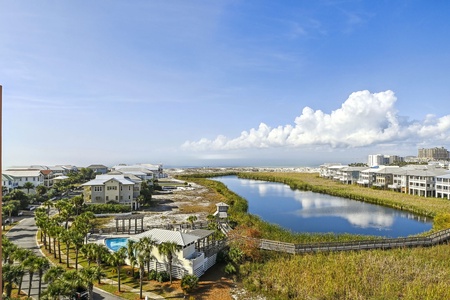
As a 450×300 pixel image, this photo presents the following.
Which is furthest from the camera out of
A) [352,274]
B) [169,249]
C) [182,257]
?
[182,257]

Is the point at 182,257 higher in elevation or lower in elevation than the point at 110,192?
lower

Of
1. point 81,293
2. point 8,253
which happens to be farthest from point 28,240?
point 81,293

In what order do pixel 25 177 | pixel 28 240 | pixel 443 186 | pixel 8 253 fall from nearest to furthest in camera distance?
pixel 8 253
pixel 28 240
pixel 443 186
pixel 25 177

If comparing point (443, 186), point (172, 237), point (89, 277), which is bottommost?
point (89, 277)

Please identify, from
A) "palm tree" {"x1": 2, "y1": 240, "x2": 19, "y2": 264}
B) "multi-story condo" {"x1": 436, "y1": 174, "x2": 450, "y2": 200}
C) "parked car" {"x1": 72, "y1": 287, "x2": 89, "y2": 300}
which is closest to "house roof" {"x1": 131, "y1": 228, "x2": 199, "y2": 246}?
"parked car" {"x1": 72, "y1": 287, "x2": 89, "y2": 300}

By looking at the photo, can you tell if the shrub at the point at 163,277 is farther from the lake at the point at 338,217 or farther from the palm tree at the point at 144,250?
the lake at the point at 338,217

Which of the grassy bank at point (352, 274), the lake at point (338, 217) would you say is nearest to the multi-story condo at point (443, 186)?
the lake at point (338, 217)

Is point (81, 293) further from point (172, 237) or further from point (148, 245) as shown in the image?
point (172, 237)
